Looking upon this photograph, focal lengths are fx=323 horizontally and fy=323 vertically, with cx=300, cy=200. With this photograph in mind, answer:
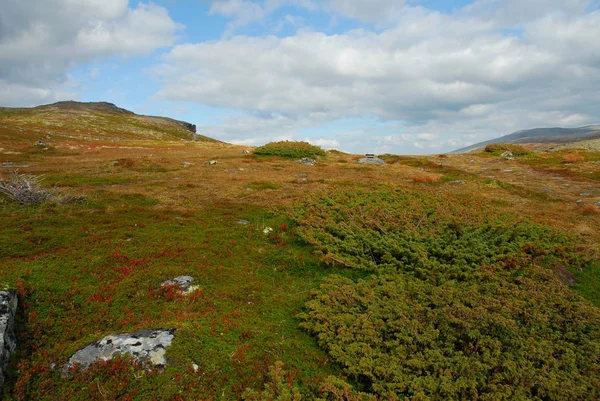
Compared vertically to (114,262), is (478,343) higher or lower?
lower

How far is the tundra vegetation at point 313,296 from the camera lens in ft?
22.0

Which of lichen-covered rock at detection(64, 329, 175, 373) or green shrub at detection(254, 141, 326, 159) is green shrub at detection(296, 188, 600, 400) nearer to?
lichen-covered rock at detection(64, 329, 175, 373)

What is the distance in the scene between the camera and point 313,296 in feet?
33.9

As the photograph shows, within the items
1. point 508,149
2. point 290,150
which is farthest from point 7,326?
point 508,149

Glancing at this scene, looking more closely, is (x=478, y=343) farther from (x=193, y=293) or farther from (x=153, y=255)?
(x=153, y=255)

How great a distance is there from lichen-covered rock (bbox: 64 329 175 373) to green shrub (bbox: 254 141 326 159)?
36.3 m

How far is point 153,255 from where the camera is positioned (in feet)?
39.4

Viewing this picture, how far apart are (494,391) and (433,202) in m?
12.7

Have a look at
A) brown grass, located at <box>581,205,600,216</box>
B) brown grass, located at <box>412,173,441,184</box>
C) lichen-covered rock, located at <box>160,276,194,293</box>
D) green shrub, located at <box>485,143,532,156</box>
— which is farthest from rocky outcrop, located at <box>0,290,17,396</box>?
green shrub, located at <box>485,143,532,156</box>

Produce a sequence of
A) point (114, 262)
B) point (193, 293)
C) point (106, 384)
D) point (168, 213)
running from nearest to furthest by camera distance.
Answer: point (106, 384)
point (193, 293)
point (114, 262)
point (168, 213)

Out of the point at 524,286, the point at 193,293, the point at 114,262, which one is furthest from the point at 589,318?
the point at 114,262

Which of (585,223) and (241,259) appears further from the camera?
(585,223)

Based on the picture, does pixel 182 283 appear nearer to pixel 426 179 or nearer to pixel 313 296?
pixel 313 296

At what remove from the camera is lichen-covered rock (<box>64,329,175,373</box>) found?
691 centimetres
